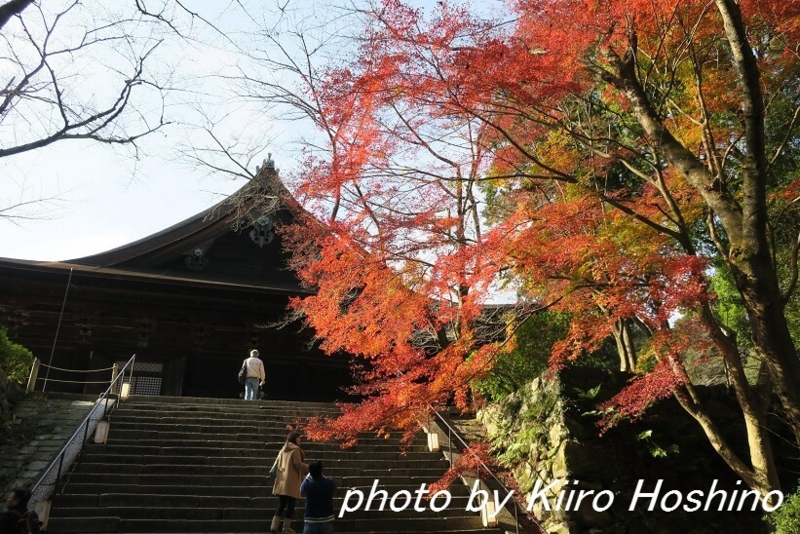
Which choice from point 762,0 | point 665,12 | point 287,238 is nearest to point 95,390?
point 287,238

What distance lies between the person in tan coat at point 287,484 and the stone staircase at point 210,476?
390 mm

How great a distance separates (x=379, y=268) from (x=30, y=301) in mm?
10381

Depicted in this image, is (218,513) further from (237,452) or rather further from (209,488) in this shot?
(237,452)

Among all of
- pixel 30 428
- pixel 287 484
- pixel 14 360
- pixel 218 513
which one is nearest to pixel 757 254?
pixel 287 484

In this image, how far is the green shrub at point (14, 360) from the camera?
11.6 meters

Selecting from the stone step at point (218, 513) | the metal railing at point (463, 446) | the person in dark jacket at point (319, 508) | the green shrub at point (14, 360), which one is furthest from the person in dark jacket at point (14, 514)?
the green shrub at point (14, 360)

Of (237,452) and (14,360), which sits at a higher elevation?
(14,360)

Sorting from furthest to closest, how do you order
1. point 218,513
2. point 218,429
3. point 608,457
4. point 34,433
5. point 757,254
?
point 218,429, point 34,433, point 608,457, point 218,513, point 757,254

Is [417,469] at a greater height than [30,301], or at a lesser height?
lesser

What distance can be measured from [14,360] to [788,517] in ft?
45.3

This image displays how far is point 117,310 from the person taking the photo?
16.0 m

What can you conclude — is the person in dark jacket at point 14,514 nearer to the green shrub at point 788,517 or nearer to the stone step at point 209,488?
the stone step at point 209,488

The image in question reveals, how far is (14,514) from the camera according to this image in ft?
17.8

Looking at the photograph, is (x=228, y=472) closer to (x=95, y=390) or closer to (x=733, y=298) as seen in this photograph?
(x=95, y=390)
